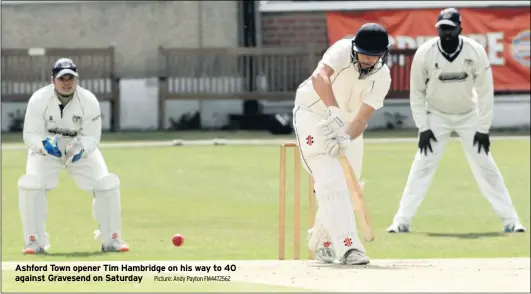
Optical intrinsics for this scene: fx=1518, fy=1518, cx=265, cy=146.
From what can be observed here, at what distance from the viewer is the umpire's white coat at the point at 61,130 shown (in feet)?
42.7

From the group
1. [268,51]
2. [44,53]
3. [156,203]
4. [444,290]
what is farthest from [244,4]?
[444,290]

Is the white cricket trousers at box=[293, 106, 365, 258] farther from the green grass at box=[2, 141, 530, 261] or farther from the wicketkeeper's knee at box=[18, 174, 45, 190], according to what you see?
the wicketkeeper's knee at box=[18, 174, 45, 190]

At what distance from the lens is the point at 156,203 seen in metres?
17.7

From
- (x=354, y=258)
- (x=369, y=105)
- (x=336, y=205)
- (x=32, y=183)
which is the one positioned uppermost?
(x=369, y=105)

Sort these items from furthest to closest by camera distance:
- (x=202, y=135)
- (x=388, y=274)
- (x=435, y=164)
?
(x=202, y=135) → (x=435, y=164) → (x=388, y=274)

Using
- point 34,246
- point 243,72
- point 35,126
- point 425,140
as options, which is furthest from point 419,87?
point 243,72

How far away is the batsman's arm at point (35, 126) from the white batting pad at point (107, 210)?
1.94 ft

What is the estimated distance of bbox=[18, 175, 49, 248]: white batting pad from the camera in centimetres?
1291

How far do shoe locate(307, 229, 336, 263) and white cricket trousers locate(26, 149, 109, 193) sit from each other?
8.36 feet

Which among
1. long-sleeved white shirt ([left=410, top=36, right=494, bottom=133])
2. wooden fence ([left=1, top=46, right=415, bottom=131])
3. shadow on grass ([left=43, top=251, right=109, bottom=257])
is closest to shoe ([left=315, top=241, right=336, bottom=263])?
shadow on grass ([left=43, top=251, right=109, bottom=257])

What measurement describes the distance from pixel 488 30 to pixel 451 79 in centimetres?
1713

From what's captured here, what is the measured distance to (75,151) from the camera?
13.0 m

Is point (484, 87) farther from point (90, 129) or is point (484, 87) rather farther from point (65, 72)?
point (65, 72)

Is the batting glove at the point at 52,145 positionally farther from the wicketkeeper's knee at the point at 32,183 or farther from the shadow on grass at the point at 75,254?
the shadow on grass at the point at 75,254
